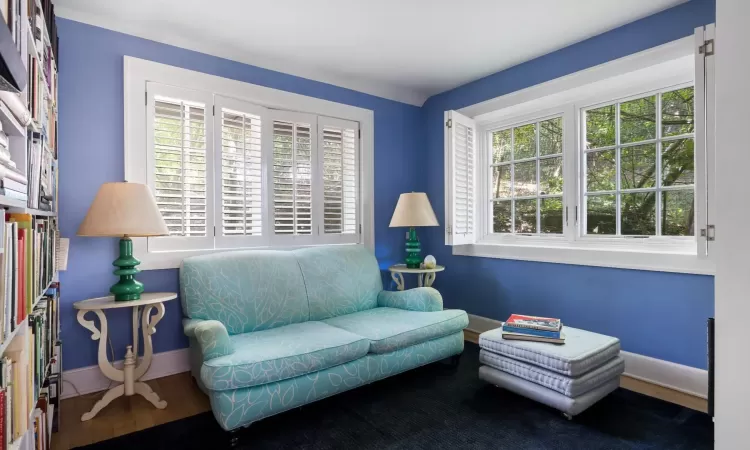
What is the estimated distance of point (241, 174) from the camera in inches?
125

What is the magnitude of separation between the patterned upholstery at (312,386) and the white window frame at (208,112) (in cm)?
126

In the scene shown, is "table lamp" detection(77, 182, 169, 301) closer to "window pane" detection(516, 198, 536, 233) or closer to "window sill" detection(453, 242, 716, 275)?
"window sill" detection(453, 242, 716, 275)

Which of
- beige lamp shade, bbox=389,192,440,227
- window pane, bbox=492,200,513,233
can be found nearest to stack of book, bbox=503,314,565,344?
beige lamp shade, bbox=389,192,440,227

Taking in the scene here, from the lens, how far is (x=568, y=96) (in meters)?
3.23

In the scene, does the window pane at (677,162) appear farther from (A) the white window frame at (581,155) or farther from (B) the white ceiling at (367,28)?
(B) the white ceiling at (367,28)

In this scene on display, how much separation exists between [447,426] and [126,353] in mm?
1909

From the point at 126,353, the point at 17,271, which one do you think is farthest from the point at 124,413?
the point at 17,271

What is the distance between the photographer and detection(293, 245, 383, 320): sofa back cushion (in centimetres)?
308

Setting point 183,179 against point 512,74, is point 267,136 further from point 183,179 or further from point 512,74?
point 512,74

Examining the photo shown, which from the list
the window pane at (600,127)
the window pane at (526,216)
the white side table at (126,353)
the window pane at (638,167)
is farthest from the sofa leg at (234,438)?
the window pane at (600,127)

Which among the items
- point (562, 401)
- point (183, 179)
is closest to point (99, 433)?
point (183, 179)

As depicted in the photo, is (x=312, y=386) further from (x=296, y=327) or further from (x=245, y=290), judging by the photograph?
(x=245, y=290)

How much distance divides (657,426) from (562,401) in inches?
18.8

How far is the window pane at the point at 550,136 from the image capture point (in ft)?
11.2
